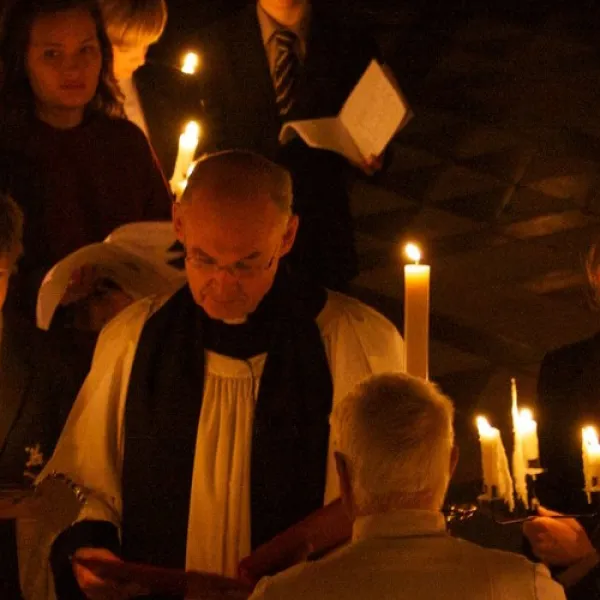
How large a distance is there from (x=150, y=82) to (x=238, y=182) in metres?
1.86

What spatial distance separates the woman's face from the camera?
12.0 ft

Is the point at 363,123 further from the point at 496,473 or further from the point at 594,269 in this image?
the point at 496,473

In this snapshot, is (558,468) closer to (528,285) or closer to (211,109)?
(211,109)

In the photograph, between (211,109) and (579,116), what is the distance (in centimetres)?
791

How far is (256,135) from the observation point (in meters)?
4.44

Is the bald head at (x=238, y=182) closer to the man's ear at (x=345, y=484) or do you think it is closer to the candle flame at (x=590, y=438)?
the man's ear at (x=345, y=484)

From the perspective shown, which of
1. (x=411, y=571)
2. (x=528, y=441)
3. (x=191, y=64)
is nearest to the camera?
(x=411, y=571)

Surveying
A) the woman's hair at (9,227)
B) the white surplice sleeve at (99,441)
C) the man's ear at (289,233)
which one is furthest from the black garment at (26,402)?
the man's ear at (289,233)

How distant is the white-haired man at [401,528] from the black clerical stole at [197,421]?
540mm

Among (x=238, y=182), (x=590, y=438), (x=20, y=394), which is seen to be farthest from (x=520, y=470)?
(x=20, y=394)

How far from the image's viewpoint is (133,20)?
4.20 m

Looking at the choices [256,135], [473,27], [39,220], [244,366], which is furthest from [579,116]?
[244,366]

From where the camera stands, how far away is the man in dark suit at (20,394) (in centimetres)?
314

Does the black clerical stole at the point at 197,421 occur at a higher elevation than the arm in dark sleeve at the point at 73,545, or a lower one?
higher
